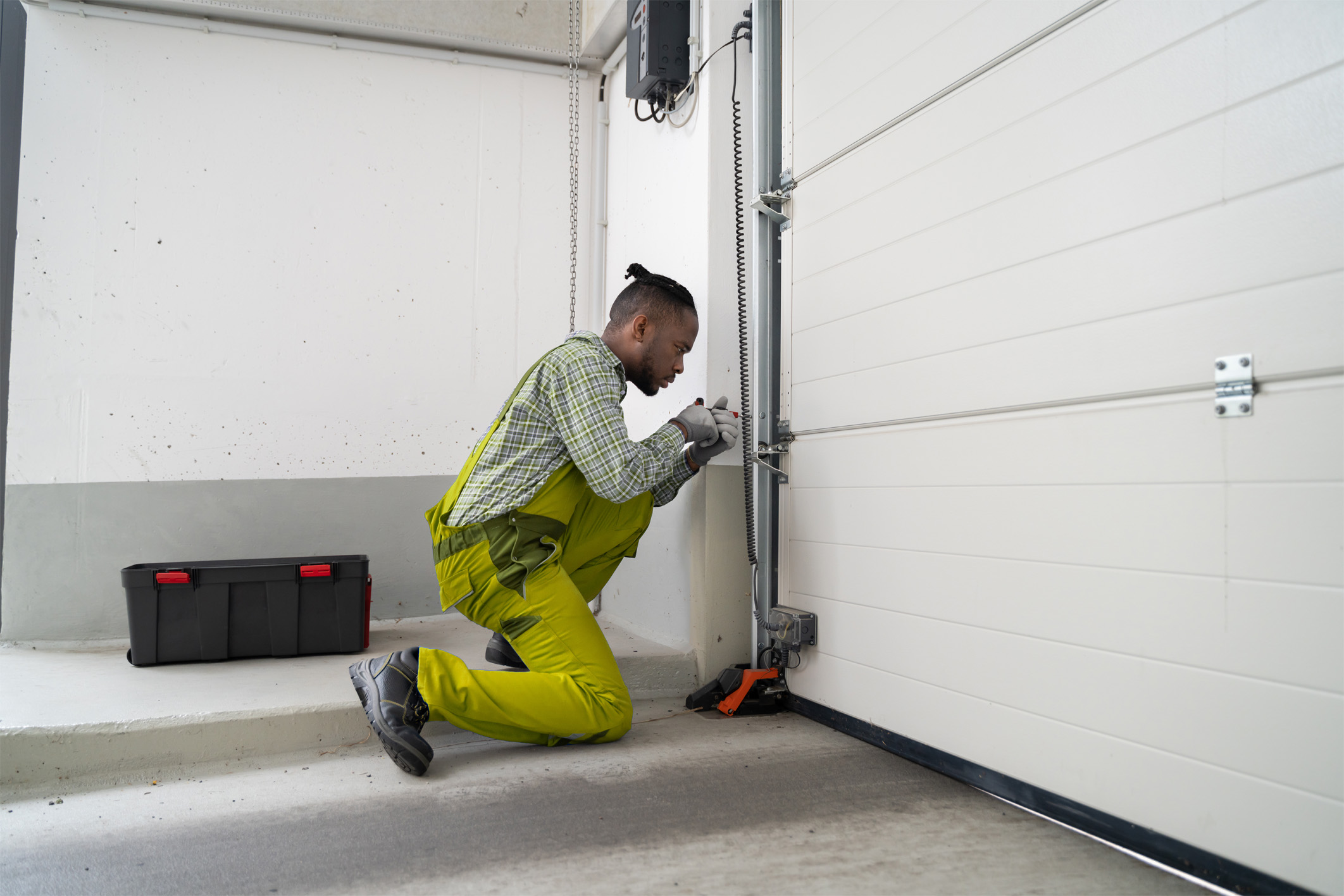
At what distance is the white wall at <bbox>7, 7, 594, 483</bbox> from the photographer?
3508 mm

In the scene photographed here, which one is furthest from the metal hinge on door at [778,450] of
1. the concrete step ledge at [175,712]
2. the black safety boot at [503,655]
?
the black safety boot at [503,655]

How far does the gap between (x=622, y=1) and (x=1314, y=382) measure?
314 centimetres

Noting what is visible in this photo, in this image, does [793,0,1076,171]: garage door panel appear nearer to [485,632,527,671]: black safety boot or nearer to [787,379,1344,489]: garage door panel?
[787,379,1344,489]: garage door panel

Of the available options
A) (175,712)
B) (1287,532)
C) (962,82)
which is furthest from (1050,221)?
(175,712)

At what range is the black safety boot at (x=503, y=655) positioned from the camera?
109 inches

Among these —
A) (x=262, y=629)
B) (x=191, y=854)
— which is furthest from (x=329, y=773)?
(x=262, y=629)

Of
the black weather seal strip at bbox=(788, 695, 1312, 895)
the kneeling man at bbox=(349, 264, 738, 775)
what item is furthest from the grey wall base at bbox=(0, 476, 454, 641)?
the black weather seal strip at bbox=(788, 695, 1312, 895)

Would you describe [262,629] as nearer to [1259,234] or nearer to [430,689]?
[430,689]

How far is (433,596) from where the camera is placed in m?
3.91

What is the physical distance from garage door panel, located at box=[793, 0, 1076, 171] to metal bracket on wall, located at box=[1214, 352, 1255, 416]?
88cm

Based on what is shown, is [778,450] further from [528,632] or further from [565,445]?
[528,632]

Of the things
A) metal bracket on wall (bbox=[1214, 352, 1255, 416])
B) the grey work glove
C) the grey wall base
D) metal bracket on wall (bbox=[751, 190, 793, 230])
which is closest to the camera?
metal bracket on wall (bbox=[1214, 352, 1255, 416])

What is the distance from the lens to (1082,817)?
174cm

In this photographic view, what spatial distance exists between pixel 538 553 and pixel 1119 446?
4.99 feet
